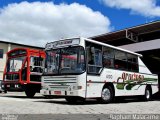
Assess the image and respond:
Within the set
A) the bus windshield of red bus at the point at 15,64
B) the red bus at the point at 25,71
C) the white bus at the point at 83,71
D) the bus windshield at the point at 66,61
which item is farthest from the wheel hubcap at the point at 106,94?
the bus windshield of red bus at the point at 15,64

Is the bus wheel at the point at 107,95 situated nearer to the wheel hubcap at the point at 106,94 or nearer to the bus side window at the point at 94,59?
the wheel hubcap at the point at 106,94

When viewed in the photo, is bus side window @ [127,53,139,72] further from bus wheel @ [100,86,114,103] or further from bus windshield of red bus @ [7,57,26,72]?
bus windshield of red bus @ [7,57,26,72]

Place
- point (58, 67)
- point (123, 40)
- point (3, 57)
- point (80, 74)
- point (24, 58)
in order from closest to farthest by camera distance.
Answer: point (80, 74) → point (58, 67) → point (24, 58) → point (123, 40) → point (3, 57)

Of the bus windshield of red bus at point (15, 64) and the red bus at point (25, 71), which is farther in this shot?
the bus windshield of red bus at point (15, 64)

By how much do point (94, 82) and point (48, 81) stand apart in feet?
6.85

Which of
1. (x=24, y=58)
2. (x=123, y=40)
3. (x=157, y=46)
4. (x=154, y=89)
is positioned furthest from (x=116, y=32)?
(x=24, y=58)

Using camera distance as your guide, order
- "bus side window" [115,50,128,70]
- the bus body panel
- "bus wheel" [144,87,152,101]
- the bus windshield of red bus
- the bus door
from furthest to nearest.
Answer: "bus wheel" [144,87,152,101] < the bus windshield of red bus < the bus body panel < "bus side window" [115,50,128,70] < the bus door

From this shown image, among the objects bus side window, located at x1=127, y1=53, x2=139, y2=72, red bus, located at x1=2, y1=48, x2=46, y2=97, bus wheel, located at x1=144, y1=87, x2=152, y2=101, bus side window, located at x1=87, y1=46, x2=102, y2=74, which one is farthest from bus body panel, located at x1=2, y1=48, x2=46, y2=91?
bus wheel, located at x1=144, y1=87, x2=152, y2=101

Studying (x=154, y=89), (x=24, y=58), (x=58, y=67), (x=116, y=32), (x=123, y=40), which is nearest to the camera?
(x=58, y=67)

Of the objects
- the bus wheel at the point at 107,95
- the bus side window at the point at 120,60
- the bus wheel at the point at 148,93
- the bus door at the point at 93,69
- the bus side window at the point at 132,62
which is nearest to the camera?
the bus door at the point at 93,69

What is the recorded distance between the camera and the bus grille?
12633mm

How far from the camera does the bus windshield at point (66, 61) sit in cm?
1262

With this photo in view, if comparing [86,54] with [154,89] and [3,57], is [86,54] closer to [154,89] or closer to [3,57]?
[154,89]

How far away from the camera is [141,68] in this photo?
711 inches
